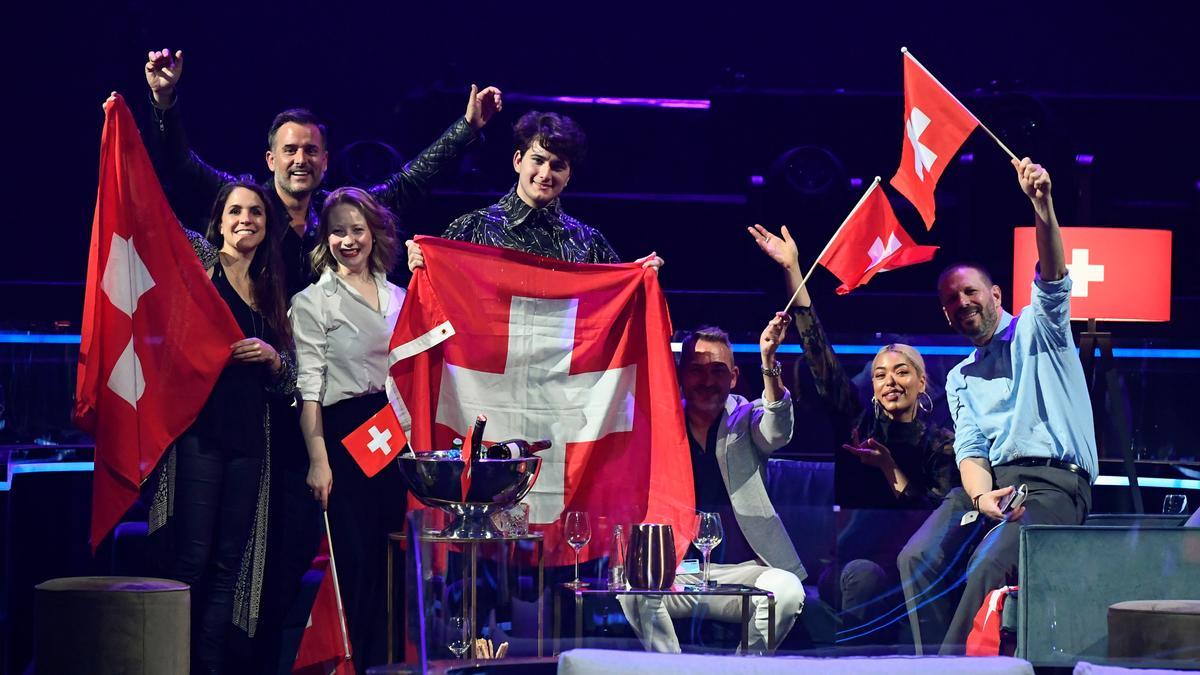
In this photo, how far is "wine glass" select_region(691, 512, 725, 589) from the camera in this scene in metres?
4.98

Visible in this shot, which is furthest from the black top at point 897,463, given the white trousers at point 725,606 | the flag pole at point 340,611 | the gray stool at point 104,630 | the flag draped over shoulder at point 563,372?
the gray stool at point 104,630

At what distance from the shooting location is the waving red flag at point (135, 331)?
496cm

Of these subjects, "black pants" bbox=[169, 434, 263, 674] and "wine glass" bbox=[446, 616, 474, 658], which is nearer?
"wine glass" bbox=[446, 616, 474, 658]

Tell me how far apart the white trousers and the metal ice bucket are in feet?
2.35

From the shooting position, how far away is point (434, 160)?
564cm

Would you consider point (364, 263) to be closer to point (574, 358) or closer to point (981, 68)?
point (574, 358)

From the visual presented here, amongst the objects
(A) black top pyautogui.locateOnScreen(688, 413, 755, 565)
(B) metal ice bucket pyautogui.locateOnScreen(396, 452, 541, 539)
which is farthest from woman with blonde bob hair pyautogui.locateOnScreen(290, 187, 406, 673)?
(A) black top pyautogui.locateOnScreen(688, 413, 755, 565)

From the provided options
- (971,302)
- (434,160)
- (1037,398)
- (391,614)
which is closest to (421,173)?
(434,160)

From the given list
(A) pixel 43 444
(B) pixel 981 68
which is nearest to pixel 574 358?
(A) pixel 43 444

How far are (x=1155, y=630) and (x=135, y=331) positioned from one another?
3.06 metres

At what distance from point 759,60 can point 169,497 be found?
14.8ft

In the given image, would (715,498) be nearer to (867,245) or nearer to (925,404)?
(925,404)

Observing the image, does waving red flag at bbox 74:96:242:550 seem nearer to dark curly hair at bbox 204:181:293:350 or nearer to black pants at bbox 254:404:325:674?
dark curly hair at bbox 204:181:293:350

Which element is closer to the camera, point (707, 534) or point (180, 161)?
point (707, 534)
